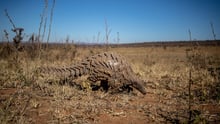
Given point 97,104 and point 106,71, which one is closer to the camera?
point 97,104

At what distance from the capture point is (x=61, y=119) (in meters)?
3.51

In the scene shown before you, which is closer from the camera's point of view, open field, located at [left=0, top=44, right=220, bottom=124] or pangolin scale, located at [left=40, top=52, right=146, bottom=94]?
open field, located at [left=0, top=44, right=220, bottom=124]

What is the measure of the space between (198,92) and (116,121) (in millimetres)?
3139

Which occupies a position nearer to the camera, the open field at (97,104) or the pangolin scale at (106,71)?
the open field at (97,104)

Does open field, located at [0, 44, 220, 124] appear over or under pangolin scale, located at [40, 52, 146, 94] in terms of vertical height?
under

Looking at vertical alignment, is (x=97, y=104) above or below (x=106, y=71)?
below

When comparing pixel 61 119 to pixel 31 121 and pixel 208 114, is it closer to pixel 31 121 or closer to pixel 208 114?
pixel 31 121

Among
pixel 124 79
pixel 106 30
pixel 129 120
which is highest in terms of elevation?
pixel 106 30

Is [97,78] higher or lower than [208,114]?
higher

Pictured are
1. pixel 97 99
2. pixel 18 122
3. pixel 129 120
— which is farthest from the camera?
pixel 97 99

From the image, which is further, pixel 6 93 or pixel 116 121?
pixel 6 93

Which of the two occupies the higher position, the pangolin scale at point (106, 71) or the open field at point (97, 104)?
the pangolin scale at point (106, 71)

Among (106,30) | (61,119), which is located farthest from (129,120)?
(106,30)

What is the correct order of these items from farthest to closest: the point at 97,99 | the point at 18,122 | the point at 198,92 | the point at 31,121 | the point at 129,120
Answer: the point at 198,92
the point at 97,99
the point at 129,120
the point at 31,121
the point at 18,122
